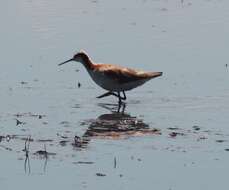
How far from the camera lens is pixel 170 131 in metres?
11.4

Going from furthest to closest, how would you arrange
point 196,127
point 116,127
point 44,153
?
point 116,127 < point 196,127 < point 44,153

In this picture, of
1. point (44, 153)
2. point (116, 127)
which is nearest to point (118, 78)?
point (116, 127)

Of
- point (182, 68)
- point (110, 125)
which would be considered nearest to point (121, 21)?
point (182, 68)

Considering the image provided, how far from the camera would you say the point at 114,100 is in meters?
13.7

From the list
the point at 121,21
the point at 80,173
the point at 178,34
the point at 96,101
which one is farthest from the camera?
the point at 121,21

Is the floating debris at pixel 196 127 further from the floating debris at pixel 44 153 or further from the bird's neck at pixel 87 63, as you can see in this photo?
the bird's neck at pixel 87 63

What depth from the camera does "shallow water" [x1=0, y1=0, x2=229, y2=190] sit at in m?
9.62

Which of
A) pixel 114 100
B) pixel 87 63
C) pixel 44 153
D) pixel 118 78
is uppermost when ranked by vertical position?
pixel 87 63

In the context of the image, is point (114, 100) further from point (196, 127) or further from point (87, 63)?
point (196, 127)

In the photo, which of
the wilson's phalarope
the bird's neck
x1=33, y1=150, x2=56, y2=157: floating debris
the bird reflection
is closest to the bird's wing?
the wilson's phalarope

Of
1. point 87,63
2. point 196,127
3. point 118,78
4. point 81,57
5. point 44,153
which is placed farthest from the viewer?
point 81,57

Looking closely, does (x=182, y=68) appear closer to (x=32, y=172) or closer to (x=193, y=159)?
(x=193, y=159)

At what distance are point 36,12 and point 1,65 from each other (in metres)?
4.53

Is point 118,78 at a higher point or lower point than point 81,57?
lower
